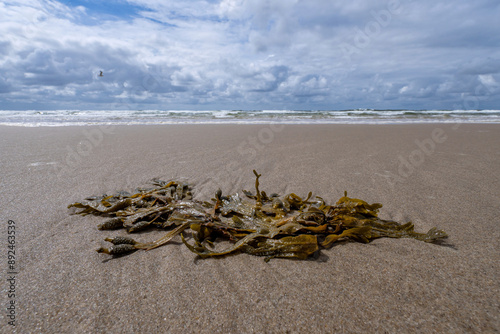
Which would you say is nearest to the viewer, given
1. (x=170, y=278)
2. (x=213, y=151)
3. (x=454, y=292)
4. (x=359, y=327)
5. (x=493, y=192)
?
(x=359, y=327)

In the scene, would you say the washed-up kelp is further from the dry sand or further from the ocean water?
the ocean water

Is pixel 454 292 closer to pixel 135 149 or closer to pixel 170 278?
pixel 170 278

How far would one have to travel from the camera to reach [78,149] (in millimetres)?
5035

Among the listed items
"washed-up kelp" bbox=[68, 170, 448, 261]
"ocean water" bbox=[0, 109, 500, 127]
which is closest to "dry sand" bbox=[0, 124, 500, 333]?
"washed-up kelp" bbox=[68, 170, 448, 261]

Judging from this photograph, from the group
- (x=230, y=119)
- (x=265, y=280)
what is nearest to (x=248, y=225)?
(x=265, y=280)

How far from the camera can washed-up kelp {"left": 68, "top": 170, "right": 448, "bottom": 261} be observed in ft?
5.21

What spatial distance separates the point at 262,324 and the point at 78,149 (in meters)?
5.20

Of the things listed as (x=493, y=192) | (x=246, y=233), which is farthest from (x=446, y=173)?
(x=246, y=233)

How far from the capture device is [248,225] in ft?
6.09

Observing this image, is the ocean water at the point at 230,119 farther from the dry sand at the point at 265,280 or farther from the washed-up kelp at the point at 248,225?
the washed-up kelp at the point at 248,225

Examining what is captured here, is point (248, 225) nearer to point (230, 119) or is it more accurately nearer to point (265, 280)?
point (265, 280)

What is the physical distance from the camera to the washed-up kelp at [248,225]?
5.21 feet

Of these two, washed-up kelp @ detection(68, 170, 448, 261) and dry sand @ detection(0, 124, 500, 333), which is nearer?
dry sand @ detection(0, 124, 500, 333)

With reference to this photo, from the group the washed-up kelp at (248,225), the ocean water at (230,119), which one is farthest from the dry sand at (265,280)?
the ocean water at (230,119)
